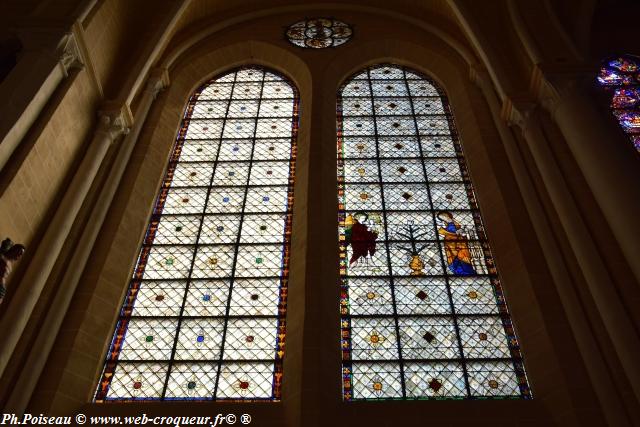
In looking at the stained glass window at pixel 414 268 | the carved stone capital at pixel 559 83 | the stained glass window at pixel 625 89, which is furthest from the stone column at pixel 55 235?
the stained glass window at pixel 625 89

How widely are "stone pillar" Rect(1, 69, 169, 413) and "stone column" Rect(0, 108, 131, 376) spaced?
18 cm

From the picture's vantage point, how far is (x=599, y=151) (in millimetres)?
7004

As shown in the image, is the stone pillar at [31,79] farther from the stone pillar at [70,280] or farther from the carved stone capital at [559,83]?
Result: the carved stone capital at [559,83]

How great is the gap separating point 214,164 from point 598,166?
16.1ft

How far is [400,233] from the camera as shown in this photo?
25.6 feet

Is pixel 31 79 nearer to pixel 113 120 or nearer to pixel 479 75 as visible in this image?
pixel 113 120

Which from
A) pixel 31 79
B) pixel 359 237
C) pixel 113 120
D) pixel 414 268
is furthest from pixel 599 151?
pixel 31 79

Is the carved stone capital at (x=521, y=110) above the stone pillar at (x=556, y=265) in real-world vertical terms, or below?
above

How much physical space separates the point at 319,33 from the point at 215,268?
534cm

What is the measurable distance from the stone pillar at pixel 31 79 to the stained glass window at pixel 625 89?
728 cm

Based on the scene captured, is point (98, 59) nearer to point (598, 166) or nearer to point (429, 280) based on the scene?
point (429, 280)

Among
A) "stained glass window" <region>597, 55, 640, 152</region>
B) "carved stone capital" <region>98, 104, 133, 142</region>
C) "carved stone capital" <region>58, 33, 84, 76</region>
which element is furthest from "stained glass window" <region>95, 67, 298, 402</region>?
"stained glass window" <region>597, 55, 640, 152</region>

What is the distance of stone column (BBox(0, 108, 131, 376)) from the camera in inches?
227

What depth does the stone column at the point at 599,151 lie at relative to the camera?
631cm
